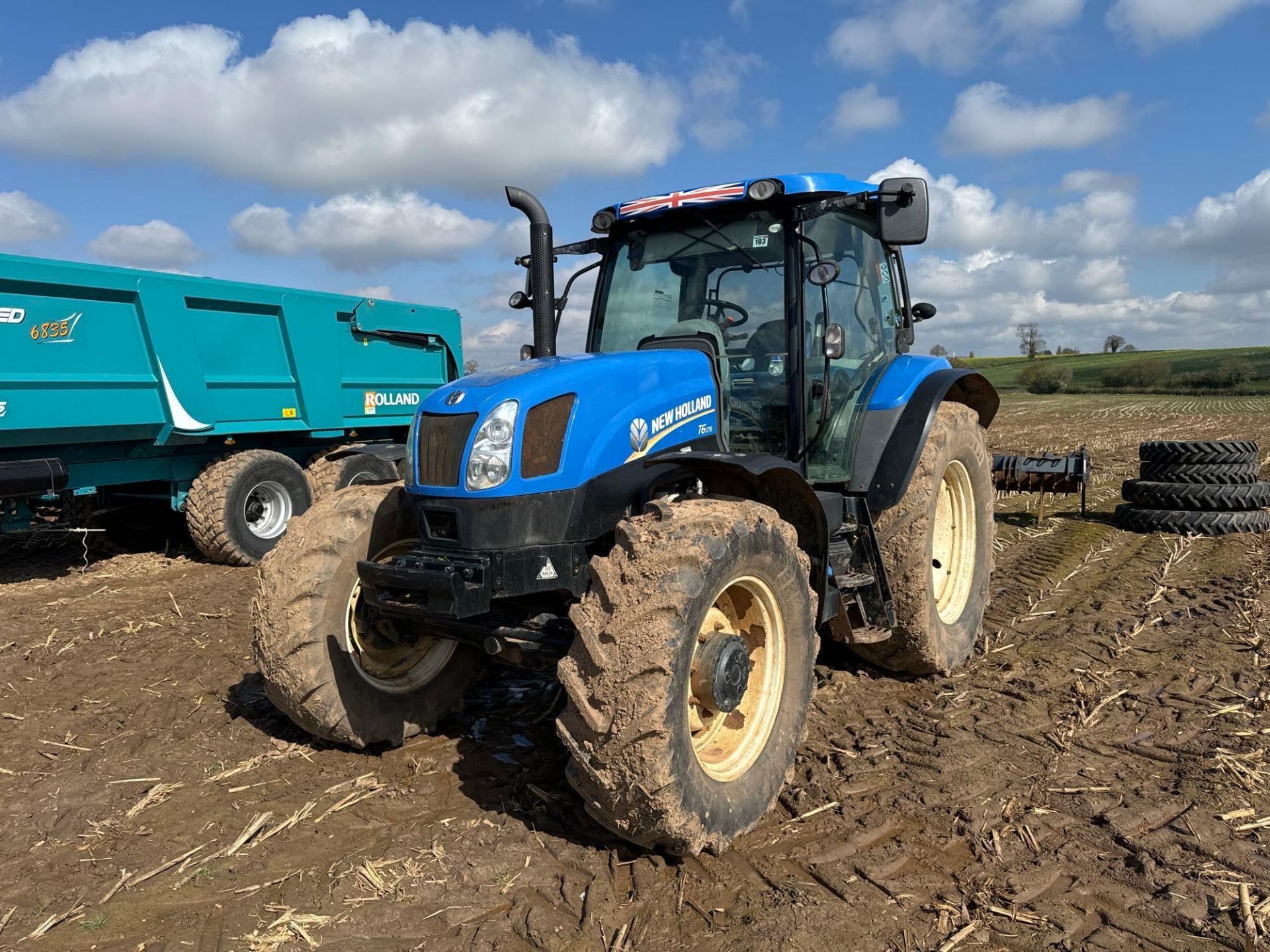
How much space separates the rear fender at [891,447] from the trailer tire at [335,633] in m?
2.19

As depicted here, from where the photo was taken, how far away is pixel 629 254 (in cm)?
462

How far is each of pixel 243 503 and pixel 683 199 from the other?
5705 millimetres

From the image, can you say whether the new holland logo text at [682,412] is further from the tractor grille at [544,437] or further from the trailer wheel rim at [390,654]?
the trailer wheel rim at [390,654]

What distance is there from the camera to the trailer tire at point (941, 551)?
14.6ft

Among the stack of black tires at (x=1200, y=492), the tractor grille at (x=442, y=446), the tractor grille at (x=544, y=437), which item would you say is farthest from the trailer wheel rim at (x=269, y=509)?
the stack of black tires at (x=1200, y=492)

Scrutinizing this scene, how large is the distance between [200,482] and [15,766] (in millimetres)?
4396

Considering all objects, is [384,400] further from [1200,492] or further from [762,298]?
[1200,492]

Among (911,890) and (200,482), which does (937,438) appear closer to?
(911,890)

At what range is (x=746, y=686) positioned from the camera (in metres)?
3.28

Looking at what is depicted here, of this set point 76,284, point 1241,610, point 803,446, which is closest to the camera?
point 803,446

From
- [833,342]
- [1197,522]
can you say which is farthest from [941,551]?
[1197,522]

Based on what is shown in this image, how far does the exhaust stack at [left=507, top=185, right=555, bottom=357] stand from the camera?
432cm

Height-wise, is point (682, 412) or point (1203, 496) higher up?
point (682, 412)

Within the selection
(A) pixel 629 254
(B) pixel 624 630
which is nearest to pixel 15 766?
(B) pixel 624 630
